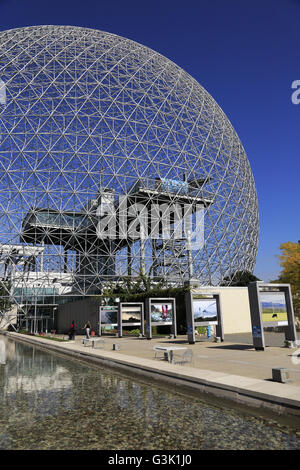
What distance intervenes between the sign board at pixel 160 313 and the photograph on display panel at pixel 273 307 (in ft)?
28.7

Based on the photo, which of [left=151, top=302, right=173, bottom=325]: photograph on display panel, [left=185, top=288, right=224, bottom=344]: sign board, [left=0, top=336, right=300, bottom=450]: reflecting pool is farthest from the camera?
[left=151, top=302, right=173, bottom=325]: photograph on display panel

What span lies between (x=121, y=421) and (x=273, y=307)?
11947 mm

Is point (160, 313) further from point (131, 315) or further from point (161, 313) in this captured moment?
point (131, 315)

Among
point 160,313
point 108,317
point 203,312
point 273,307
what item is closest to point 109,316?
point 108,317

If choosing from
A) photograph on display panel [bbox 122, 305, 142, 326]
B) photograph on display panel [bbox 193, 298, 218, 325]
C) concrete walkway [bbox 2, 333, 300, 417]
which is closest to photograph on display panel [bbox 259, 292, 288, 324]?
concrete walkway [bbox 2, 333, 300, 417]

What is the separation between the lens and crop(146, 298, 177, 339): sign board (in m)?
22.8

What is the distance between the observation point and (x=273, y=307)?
Answer: 15742 millimetres

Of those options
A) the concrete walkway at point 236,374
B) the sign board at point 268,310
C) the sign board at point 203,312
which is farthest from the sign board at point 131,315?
the sign board at point 268,310

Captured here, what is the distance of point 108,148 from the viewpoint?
33469 millimetres

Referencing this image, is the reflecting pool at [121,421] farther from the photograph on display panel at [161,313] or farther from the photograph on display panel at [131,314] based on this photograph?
the photograph on display panel at [131,314]

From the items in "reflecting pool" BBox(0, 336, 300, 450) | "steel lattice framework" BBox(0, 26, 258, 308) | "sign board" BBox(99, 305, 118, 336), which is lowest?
"reflecting pool" BBox(0, 336, 300, 450)

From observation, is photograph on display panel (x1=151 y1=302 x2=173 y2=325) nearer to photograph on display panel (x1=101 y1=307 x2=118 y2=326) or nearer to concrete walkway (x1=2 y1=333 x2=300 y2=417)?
photograph on display panel (x1=101 y1=307 x2=118 y2=326)

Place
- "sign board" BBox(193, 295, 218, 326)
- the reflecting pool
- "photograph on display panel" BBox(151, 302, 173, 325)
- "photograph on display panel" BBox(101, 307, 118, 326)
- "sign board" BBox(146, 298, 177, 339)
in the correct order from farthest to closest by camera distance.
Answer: "photograph on display panel" BBox(101, 307, 118, 326), "photograph on display panel" BBox(151, 302, 173, 325), "sign board" BBox(146, 298, 177, 339), "sign board" BBox(193, 295, 218, 326), the reflecting pool
